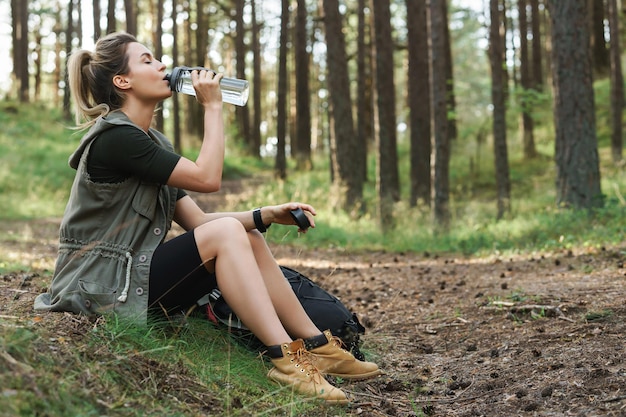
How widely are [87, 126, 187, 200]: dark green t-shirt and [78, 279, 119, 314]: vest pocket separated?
1.96 ft

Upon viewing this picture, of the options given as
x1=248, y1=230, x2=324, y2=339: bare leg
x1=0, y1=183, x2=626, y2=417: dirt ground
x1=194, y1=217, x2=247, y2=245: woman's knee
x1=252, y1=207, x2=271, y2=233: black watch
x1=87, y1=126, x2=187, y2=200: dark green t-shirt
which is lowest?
x1=0, y1=183, x2=626, y2=417: dirt ground

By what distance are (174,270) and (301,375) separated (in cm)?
84

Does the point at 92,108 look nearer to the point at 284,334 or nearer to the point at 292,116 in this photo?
the point at 284,334

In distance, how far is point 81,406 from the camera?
2506 mm

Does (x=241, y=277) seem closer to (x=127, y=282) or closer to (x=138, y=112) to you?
(x=127, y=282)

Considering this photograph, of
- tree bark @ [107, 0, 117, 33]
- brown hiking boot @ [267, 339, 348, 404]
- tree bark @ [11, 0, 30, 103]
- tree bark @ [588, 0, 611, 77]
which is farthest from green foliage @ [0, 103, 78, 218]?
tree bark @ [588, 0, 611, 77]

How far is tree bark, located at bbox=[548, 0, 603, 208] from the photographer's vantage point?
397 inches

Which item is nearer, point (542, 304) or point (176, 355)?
point (176, 355)

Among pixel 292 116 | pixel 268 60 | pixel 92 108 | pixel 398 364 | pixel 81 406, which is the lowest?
pixel 398 364

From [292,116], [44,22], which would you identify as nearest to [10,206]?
[292,116]

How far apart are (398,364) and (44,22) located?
40.4m

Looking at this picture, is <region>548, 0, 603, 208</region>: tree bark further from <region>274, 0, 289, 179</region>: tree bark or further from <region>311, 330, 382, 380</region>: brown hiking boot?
<region>274, 0, 289, 179</region>: tree bark

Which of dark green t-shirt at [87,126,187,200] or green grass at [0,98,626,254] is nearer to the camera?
dark green t-shirt at [87,126,187,200]

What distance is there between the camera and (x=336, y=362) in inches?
151
